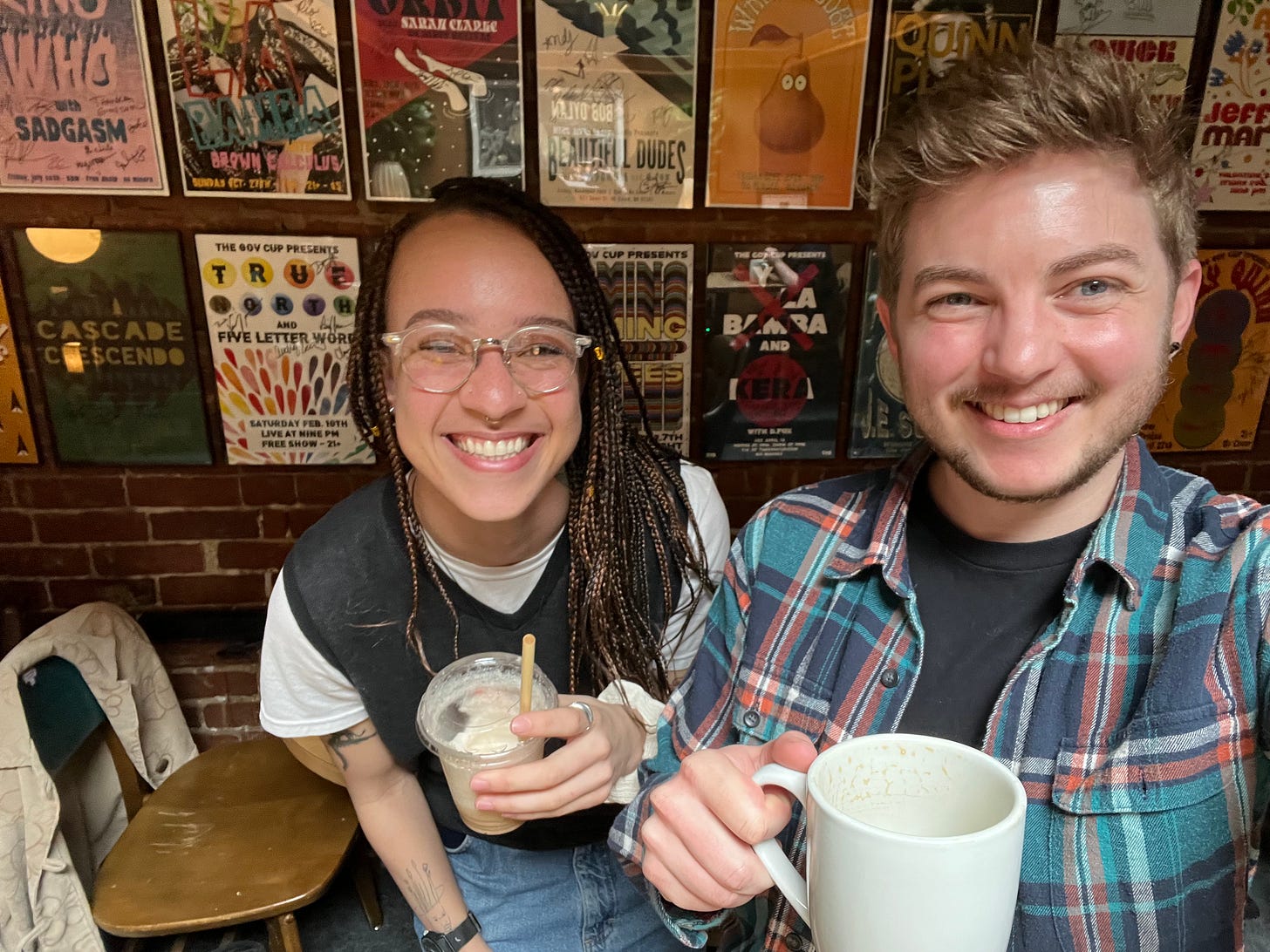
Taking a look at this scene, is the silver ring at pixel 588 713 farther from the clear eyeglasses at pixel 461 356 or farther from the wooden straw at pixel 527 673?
the clear eyeglasses at pixel 461 356

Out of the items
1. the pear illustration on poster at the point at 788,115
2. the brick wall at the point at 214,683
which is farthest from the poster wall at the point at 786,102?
the brick wall at the point at 214,683

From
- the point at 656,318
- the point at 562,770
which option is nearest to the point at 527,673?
the point at 562,770

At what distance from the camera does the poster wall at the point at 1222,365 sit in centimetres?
218

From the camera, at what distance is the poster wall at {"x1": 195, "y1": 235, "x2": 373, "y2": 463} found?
1.99 metres

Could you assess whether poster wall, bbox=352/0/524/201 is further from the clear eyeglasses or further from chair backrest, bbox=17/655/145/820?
chair backrest, bbox=17/655/145/820

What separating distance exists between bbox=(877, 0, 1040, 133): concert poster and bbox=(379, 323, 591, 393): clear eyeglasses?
1322 mm

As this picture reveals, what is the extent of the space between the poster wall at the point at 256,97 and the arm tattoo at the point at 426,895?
5.26 ft

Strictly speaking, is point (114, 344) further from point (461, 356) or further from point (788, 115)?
point (788, 115)

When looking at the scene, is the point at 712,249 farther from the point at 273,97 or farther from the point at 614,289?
the point at 273,97

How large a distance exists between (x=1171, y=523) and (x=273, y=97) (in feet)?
6.77

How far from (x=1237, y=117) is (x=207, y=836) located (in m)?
3.22

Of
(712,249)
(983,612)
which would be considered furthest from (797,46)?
(983,612)

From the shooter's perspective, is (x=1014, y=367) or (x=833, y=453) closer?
(x=1014, y=367)

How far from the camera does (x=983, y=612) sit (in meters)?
0.99
